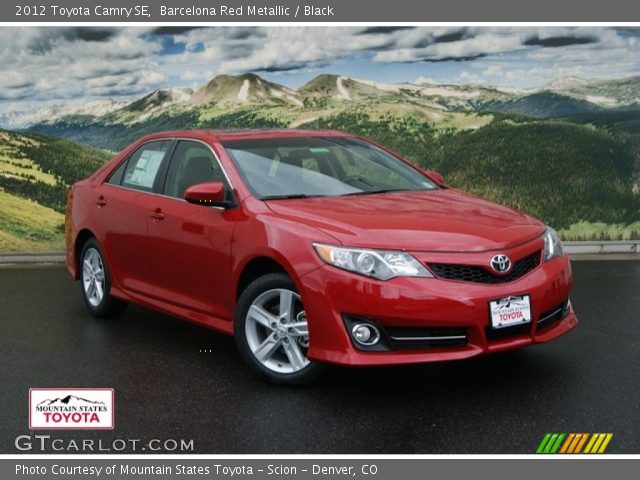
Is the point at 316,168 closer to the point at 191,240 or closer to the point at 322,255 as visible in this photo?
the point at 191,240

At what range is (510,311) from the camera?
536 cm

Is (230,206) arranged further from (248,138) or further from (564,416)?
(564,416)

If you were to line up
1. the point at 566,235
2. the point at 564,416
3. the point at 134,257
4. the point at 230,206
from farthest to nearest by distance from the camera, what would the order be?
the point at 566,235 < the point at 134,257 < the point at 230,206 < the point at 564,416

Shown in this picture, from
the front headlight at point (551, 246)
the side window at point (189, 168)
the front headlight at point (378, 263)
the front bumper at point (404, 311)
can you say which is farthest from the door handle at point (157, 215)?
the front headlight at point (551, 246)

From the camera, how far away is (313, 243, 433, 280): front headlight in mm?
5227

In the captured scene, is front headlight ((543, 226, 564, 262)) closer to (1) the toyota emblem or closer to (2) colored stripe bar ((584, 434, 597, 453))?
(1) the toyota emblem

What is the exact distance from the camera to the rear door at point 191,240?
617cm

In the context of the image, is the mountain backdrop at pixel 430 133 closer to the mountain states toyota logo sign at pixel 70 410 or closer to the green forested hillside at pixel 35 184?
the green forested hillside at pixel 35 184

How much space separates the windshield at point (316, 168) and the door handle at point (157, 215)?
66 cm

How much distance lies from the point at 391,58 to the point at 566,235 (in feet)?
11.1

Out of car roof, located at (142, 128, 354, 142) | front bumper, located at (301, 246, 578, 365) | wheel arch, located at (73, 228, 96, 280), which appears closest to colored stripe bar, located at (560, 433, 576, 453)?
front bumper, located at (301, 246, 578, 365)

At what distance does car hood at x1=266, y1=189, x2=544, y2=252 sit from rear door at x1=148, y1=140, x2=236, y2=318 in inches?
18.5

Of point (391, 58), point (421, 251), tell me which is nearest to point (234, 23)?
point (391, 58)

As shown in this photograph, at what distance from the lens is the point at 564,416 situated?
5.11 m
